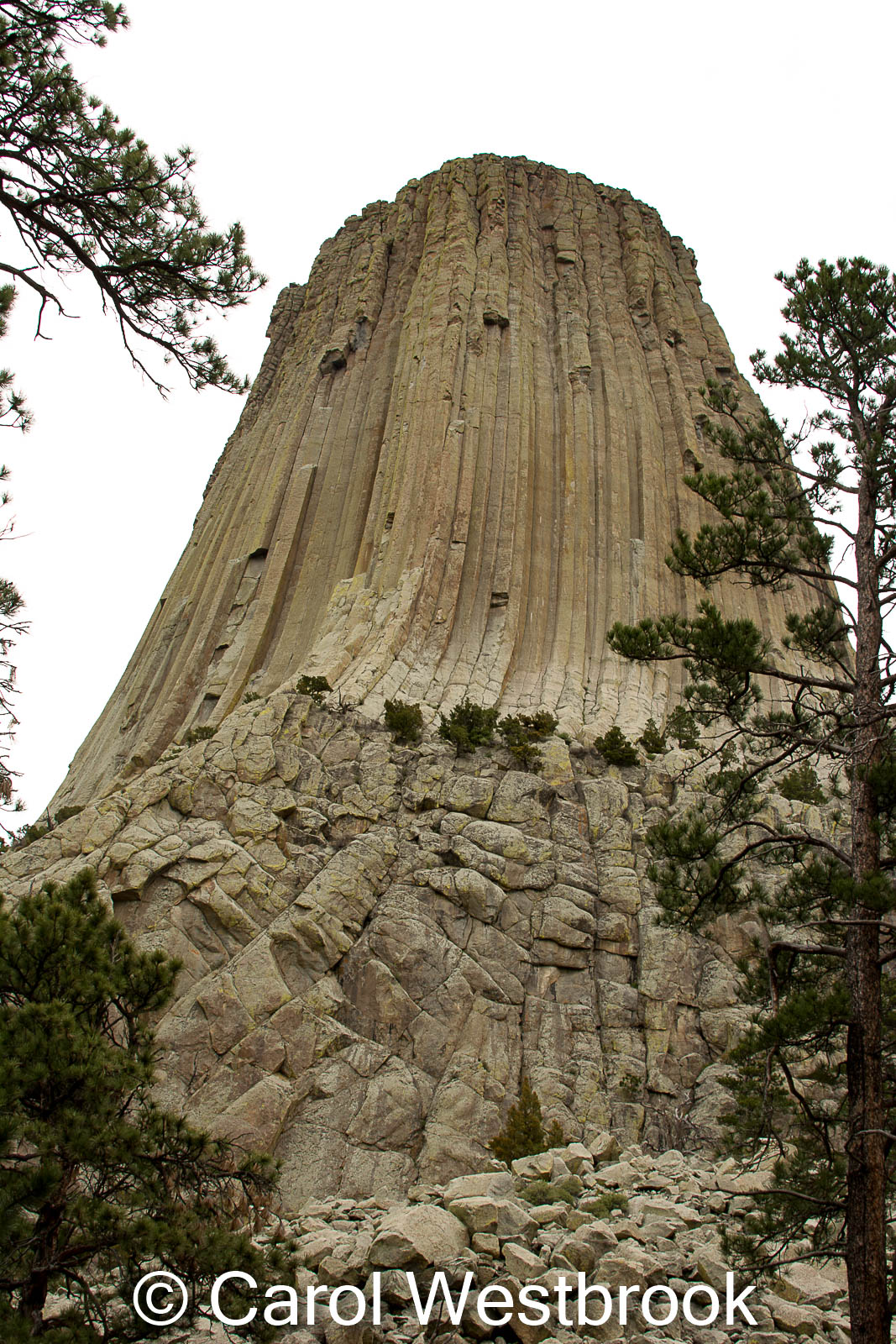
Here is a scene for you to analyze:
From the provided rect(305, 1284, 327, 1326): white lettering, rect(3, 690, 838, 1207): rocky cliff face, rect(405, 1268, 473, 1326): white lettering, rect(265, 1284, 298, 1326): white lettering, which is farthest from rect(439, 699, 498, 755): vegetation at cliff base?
rect(265, 1284, 298, 1326): white lettering

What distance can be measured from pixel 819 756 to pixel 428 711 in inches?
588

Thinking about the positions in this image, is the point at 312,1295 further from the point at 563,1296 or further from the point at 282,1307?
the point at 563,1296

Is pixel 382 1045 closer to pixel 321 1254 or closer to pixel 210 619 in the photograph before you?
pixel 321 1254

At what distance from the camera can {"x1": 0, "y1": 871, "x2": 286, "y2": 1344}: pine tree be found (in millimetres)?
7031

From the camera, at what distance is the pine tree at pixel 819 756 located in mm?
8820

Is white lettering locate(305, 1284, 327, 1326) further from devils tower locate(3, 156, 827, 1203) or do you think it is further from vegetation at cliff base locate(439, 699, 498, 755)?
vegetation at cliff base locate(439, 699, 498, 755)

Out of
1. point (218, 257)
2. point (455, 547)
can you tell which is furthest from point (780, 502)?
point (455, 547)

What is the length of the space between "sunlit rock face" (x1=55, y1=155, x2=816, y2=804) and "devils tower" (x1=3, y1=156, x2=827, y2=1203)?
13cm

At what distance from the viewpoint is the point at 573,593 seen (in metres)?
30.9

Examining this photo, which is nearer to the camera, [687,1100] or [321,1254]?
[321,1254]

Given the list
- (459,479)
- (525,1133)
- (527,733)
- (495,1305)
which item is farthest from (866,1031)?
(459,479)

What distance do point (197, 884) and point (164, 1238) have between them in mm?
11365

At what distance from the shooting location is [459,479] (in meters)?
31.4

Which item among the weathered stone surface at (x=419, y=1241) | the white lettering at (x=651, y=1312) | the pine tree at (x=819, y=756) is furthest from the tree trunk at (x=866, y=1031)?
the weathered stone surface at (x=419, y=1241)
